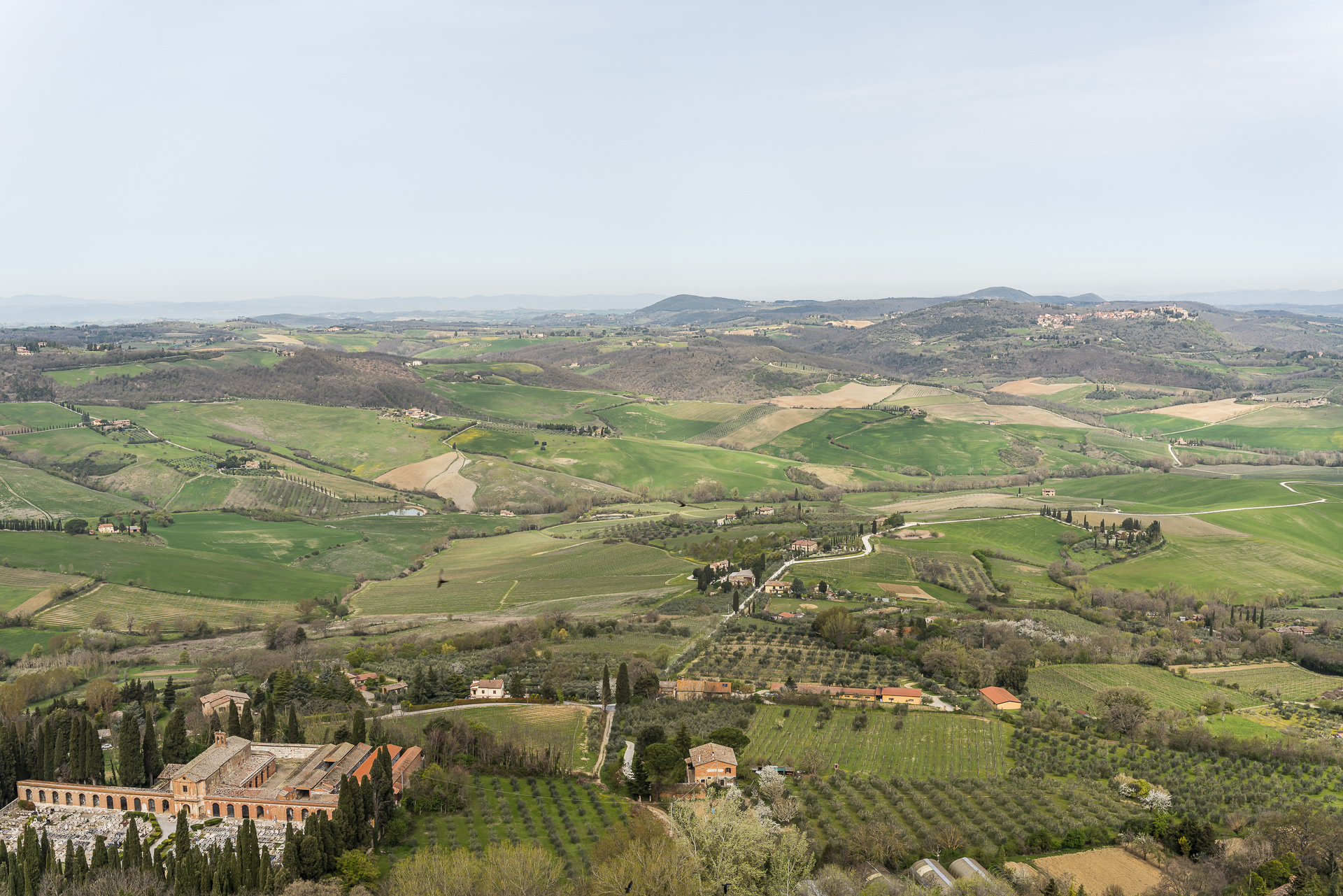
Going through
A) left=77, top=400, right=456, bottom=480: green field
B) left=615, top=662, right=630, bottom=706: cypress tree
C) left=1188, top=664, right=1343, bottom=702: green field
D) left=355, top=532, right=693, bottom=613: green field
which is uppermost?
left=77, top=400, right=456, bottom=480: green field

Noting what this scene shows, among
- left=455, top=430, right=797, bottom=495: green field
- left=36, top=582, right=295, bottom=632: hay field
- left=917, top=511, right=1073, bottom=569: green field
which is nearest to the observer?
left=36, top=582, right=295, bottom=632: hay field

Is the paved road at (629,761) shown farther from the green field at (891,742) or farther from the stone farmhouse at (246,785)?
the stone farmhouse at (246,785)

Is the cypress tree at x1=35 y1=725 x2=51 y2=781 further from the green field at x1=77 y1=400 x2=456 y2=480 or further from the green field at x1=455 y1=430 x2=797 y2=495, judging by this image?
the green field at x1=455 y1=430 x2=797 y2=495

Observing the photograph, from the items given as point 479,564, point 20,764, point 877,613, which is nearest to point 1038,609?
point 877,613

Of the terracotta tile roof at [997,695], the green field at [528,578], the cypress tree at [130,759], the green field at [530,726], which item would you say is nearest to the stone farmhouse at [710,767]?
the green field at [530,726]

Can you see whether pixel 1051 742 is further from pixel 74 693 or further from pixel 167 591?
pixel 167 591

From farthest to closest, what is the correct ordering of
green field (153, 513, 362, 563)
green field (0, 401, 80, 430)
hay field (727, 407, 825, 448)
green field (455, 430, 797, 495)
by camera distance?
1. hay field (727, 407, 825, 448)
2. green field (0, 401, 80, 430)
3. green field (455, 430, 797, 495)
4. green field (153, 513, 362, 563)

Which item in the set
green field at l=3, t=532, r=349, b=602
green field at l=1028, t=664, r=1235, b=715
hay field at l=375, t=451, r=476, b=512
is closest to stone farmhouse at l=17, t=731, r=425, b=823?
green field at l=1028, t=664, r=1235, b=715

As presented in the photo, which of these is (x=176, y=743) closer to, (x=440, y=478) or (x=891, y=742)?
(x=891, y=742)

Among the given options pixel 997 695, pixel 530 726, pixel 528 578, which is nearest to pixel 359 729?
pixel 530 726
